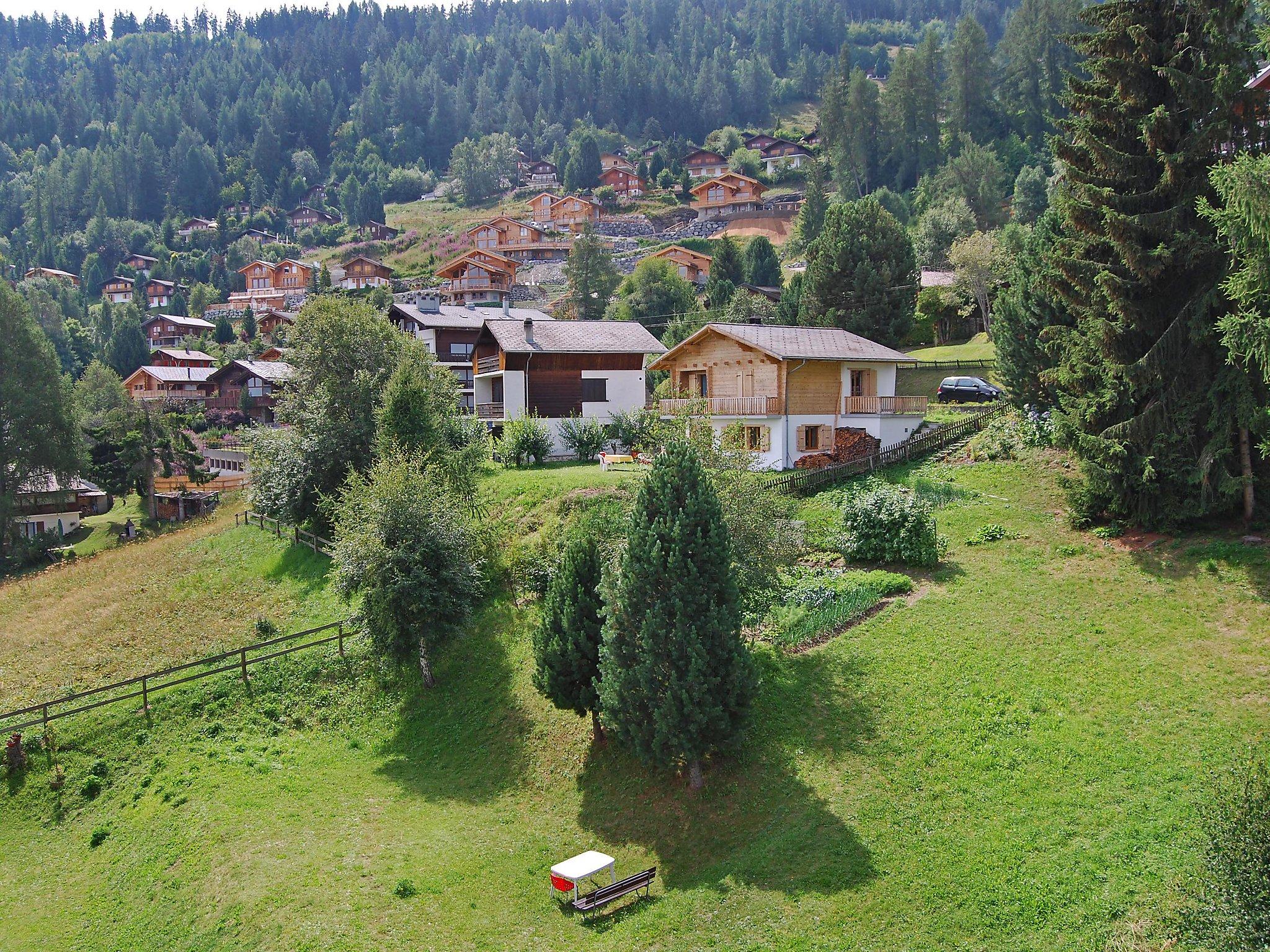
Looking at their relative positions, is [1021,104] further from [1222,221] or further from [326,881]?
[326,881]

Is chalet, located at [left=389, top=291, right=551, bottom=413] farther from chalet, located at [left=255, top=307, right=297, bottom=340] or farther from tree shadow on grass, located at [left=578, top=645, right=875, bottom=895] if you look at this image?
tree shadow on grass, located at [left=578, top=645, right=875, bottom=895]

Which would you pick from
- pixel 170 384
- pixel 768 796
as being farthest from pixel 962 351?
pixel 170 384

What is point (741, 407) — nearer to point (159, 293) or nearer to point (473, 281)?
point (473, 281)

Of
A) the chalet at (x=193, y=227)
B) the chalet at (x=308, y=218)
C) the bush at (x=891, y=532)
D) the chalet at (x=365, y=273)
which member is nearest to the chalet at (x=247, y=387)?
the chalet at (x=365, y=273)

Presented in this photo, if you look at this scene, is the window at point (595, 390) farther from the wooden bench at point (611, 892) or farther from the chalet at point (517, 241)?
the chalet at point (517, 241)

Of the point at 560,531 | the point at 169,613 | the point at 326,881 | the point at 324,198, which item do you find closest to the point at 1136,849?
the point at 326,881
